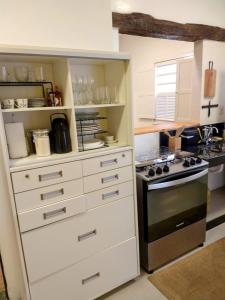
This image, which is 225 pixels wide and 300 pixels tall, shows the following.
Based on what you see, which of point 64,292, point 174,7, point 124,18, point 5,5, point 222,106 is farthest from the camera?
point 222,106

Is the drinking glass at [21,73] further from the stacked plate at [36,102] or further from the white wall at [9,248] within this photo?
the white wall at [9,248]

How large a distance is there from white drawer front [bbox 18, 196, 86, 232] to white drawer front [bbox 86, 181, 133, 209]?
0.07 metres

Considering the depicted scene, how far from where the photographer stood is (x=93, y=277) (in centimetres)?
170

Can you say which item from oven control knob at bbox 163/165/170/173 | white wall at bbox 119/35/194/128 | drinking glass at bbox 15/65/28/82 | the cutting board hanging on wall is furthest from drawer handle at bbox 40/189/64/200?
white wall at bbox 119/35/194/128

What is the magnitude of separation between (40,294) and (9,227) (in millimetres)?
511

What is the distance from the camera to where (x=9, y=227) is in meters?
1.60

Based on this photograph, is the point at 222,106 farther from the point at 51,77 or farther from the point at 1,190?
the point at 1,190

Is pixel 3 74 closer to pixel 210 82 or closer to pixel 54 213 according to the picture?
pixel 54 213

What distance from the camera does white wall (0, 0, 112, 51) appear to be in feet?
4.83

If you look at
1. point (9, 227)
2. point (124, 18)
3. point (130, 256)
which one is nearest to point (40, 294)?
point (9, 227)

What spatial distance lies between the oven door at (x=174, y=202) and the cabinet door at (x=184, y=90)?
4.98 ft

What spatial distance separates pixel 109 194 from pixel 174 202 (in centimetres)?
71

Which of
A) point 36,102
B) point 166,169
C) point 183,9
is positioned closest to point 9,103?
point 36,102

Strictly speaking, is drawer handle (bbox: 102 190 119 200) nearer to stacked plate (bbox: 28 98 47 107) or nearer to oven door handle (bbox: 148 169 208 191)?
oven door handle (bbox: 148 169 208 191)
